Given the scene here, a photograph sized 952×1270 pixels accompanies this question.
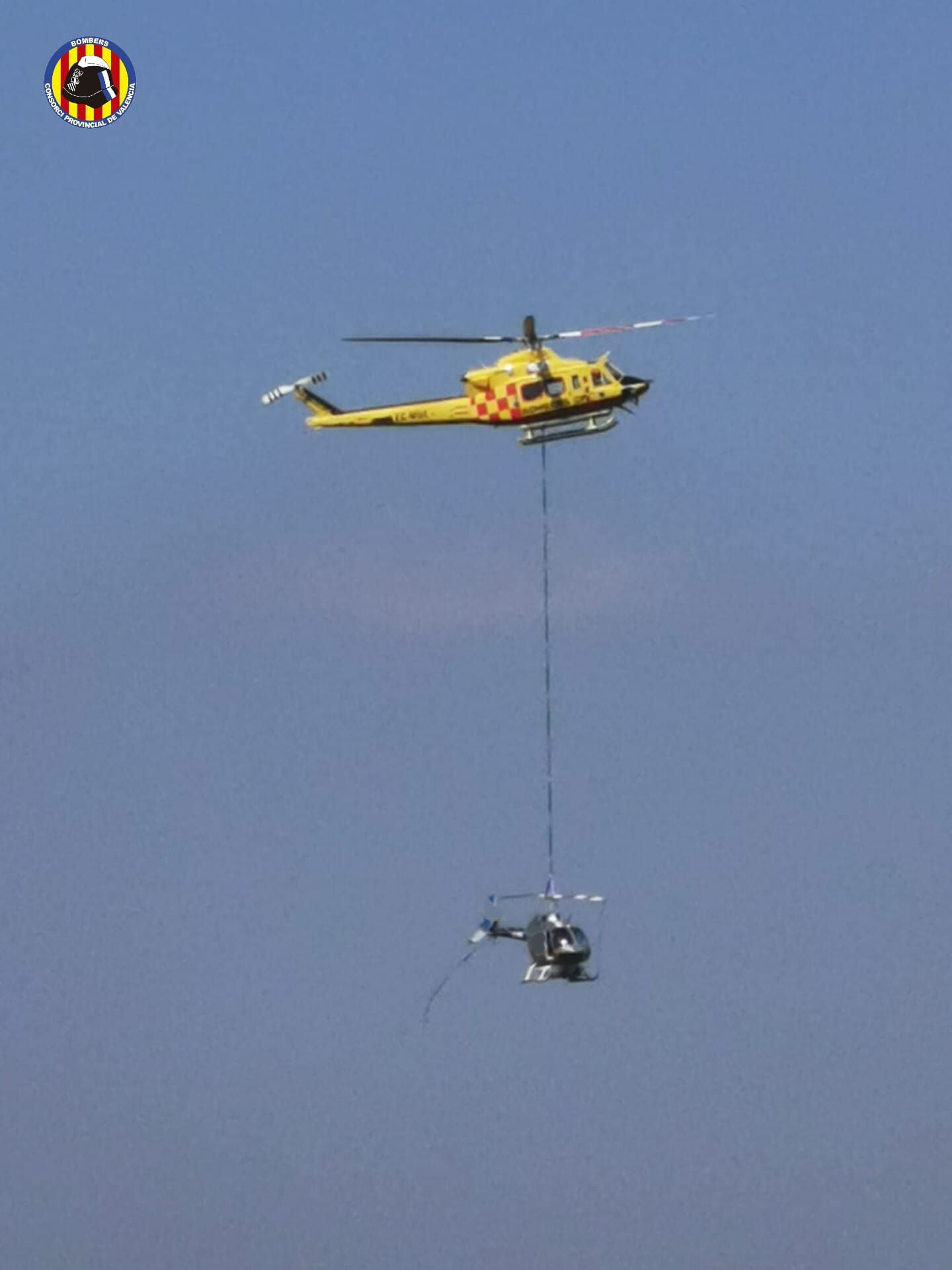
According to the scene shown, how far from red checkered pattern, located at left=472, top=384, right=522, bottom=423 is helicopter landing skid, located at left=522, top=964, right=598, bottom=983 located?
41.5 ft

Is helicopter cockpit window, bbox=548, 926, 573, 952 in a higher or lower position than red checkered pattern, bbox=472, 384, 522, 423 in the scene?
lower

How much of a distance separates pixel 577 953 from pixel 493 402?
42.4ft

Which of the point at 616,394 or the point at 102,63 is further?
the point at 102,63

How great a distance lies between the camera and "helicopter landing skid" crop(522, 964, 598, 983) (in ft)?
480

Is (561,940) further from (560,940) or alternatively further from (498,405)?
(498,405)

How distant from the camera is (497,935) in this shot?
14888 centimetres

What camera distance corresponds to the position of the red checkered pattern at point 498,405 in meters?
144

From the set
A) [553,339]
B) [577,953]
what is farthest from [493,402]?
[577,953]

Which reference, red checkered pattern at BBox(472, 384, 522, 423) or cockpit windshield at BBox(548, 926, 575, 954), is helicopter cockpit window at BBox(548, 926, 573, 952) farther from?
red checkered pattern at BBox(472, 384, 522, 423)

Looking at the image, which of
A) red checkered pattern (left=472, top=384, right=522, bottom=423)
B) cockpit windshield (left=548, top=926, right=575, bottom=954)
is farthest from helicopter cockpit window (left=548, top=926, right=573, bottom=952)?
red checkered pattern (left=472, top=384, right=522, bottom=423)

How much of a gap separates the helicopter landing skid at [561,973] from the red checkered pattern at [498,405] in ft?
41.5

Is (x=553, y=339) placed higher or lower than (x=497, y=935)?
higher

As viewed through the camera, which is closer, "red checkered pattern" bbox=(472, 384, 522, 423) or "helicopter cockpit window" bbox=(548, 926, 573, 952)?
"red checkered pattern" bbox=(472, 384, 522, 423)

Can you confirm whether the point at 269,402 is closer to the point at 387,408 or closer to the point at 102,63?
the point at 387,408
